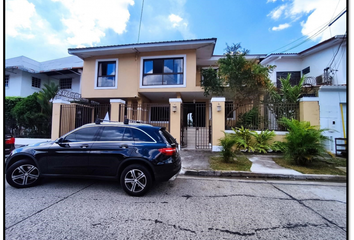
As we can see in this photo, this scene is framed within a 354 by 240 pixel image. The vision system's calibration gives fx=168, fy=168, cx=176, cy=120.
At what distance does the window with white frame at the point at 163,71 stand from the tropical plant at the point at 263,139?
598cm

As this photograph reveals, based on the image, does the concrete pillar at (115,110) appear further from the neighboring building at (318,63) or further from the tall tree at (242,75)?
the neighboring building at (318,63)

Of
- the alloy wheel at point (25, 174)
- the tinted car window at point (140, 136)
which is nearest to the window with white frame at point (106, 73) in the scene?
the alloy wheel at point (25, 174)

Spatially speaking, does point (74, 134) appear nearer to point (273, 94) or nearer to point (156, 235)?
point (156, 235)

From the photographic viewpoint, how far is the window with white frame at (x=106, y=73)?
12.9 metres

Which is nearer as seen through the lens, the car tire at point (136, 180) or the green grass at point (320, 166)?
the car tire at point (136, 180)

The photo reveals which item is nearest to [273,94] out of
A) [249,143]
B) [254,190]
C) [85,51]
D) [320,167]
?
[249,143]

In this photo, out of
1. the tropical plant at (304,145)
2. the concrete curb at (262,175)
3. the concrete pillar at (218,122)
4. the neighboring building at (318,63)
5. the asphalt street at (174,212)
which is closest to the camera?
the asphalt street at (174,212)

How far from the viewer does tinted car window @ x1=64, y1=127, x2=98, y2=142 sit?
13.7 ft

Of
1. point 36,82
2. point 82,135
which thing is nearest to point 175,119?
point 82,135

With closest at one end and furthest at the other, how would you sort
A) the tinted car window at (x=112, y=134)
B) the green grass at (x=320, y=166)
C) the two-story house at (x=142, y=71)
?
the tinted car window at (x=112, y=134) < the green grass at (x=320, y=166) < the two-story house at (x=142, y=71)

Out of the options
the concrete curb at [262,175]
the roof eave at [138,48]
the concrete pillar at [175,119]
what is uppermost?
the roof eave at [138,48]

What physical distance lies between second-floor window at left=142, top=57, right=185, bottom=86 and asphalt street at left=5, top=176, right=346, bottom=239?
901cm

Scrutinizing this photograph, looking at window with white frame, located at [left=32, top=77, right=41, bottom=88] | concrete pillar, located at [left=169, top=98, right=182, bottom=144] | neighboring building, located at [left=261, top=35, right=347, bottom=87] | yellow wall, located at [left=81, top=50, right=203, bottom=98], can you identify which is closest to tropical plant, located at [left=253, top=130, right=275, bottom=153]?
concrete pillar, located at [left=169, top=98, right=182, bottom=144]

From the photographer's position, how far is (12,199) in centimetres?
344
